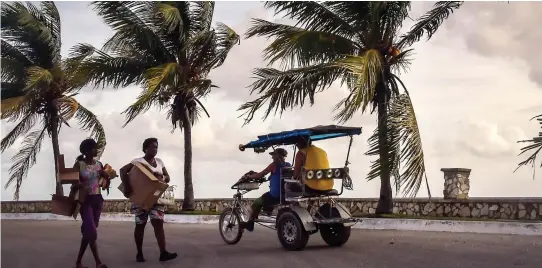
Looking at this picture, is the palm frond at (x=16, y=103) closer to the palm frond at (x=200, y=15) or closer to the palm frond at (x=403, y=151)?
the palm frond at (x=200, y=15)

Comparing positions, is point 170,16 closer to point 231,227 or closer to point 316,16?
point 316,16

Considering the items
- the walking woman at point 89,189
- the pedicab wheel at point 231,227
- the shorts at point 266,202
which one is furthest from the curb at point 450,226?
the walking woman at point 89,189

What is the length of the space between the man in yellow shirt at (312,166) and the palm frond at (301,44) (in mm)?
6394

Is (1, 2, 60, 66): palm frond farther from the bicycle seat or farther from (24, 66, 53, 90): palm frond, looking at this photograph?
the bicycle seat

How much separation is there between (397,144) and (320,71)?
156 inches

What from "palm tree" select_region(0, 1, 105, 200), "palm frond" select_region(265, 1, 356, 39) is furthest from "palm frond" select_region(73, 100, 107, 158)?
"palm frond" select_region(265, 1, 356, 39)

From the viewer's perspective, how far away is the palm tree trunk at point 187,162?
23.2 meters

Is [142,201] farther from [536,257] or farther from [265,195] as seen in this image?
[536,257]

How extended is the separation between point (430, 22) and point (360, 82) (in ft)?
15.1

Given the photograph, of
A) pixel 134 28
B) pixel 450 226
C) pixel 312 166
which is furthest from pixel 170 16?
pixel 312 166

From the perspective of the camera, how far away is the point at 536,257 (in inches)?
389

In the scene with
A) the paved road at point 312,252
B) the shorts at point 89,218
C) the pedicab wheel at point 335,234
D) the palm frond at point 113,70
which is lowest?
the paved road at point 312,252

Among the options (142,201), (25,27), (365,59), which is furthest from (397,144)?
(25,27)

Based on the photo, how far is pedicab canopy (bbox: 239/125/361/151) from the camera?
11.1 meters
